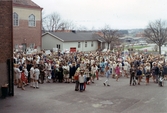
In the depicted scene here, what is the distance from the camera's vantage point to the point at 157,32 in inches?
2260

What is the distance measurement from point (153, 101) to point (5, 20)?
33.1ft

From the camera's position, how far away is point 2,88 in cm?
1478

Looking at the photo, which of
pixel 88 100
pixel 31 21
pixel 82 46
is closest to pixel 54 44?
pixel 82 46

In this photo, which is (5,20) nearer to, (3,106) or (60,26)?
(3,106)

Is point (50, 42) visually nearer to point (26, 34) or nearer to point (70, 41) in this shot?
point (70, 41)

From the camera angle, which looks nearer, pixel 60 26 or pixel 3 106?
pixel 3 106

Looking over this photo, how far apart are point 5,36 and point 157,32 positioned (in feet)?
156

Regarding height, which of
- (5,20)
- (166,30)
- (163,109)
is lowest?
(163,109)

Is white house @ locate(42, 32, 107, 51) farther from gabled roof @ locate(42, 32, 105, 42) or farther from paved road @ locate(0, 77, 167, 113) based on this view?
paved road @ locate(0, 77, 167, 113)

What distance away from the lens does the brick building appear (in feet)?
135

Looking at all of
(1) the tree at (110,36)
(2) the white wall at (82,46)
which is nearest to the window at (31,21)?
(2) the white wall at (82,46)

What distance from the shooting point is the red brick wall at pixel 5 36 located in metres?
15.2

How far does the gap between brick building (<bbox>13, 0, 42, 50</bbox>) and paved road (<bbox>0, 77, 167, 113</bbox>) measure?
25342 millimetres

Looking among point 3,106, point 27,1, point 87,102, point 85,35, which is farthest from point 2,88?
point 85,35
